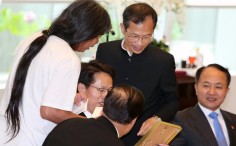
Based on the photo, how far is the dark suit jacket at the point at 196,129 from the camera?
309 cm


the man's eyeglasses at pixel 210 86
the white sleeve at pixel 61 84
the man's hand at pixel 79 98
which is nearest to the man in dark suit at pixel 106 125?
the white sleeve at pixel 61 84

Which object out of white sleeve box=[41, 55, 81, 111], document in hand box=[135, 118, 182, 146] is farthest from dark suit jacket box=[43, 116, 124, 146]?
document in hand box=[135, 118, 182, 146]

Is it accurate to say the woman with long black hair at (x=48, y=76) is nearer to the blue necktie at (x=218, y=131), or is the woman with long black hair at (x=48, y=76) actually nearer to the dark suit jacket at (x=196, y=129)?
the dark suit jacket at (x=196, y=129)

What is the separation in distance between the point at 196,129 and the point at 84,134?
1.24m

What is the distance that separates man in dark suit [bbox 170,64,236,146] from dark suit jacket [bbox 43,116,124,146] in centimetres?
105

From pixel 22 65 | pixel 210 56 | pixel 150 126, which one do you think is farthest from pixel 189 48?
pixel 22 65

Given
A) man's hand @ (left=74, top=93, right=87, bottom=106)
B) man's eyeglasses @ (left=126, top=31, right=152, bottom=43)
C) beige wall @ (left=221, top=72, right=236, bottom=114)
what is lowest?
beige wall @ (left=221, top=72, right=236, bottom=114)

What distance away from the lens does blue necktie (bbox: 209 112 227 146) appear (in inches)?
126

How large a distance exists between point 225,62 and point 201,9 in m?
0.75

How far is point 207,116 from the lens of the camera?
327 centimetres

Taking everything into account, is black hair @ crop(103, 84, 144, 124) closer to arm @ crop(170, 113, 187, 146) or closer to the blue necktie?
arm @ crop(170, 113, 187, 146)

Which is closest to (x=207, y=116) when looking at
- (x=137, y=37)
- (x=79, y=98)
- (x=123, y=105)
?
(x=137, y=37)

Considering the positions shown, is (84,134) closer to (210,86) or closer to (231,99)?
(210,86)

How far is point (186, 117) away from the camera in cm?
319
